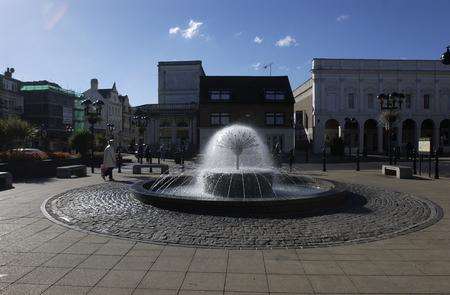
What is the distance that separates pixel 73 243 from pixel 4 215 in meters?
3.62

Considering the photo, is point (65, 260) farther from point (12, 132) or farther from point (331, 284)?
point (12, 132)

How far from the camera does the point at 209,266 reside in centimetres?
673

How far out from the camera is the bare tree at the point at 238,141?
53.2 ft

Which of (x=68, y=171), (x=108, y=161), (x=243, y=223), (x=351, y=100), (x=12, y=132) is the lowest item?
(x=243, y=223)

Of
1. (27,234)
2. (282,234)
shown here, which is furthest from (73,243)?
(282,234)

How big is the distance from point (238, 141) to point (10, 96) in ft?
214

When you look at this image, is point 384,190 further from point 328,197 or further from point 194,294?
point 194,294

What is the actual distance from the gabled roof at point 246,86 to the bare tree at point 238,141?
42674mm

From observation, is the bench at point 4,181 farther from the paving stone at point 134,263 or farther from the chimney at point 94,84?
the chimney at point 94,84

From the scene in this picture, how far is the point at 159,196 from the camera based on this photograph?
11.2 m

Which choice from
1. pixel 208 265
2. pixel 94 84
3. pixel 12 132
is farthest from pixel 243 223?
pixel 94 84

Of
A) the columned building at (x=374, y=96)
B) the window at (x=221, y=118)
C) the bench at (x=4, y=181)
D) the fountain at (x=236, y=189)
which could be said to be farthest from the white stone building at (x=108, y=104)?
the fountain at (x=236, y=189)

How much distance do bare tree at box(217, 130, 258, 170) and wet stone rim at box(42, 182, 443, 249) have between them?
15.4 feet

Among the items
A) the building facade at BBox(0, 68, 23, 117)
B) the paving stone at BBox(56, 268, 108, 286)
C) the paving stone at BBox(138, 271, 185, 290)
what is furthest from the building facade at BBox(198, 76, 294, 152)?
the paving stone at BBox(138, 271, 185, 290)
